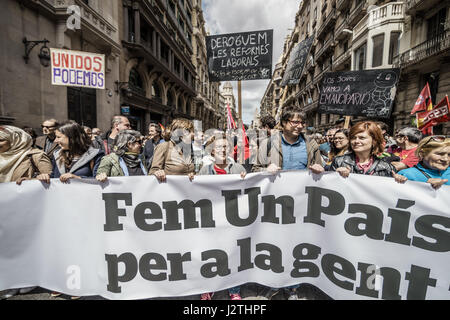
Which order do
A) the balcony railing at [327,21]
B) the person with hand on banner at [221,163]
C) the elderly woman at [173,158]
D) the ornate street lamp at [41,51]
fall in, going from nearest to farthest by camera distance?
1. the person with hand on banner at [221,163]
2. the elderly woman at [173,158]
3. the ornate street lamp at [41,51]
4. the balcony railing at [327,21]

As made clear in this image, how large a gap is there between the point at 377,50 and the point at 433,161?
51.4ft

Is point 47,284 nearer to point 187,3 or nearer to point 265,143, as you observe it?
point 265,143

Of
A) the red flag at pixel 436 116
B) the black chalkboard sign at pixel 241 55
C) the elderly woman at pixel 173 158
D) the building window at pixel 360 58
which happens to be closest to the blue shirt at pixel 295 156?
the elderly woman at pixel 173 158

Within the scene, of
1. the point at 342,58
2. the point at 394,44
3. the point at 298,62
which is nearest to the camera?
the point at 298,62

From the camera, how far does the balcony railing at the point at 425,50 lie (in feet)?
30.5

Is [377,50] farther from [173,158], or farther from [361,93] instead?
[173,158]

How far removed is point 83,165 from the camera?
7.31ft

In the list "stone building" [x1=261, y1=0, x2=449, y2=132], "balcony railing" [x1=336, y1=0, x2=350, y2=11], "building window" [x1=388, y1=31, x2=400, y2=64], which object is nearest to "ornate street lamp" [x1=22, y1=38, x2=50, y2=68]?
"stone building" [x1=261, y1=0, x2=449, y2=132]

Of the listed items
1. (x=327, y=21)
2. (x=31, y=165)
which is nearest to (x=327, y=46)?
(x=327, y=21)

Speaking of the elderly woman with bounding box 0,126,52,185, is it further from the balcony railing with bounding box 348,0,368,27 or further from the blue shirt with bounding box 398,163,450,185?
the balcony railing with bounding box 348,0,368,27

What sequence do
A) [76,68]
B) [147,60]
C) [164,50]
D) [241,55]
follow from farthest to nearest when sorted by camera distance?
1. [164,50]
2. [147,60]
3. [76,68]
4. [241,55]

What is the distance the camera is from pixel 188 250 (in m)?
1.97

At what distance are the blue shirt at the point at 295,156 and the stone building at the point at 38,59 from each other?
25.0 ft

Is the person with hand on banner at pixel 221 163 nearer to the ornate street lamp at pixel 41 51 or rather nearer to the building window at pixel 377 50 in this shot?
the ornate street lamp at pixel 41 51
